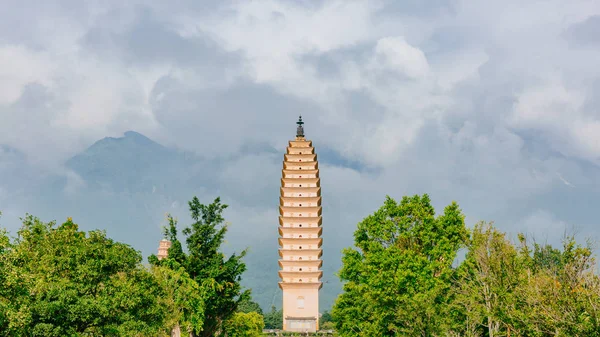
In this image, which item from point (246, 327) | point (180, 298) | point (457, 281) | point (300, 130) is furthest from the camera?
point (300, 130)

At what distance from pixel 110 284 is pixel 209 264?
523 inches

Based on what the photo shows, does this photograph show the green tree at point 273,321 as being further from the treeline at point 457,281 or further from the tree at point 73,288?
the tree at point 73,288

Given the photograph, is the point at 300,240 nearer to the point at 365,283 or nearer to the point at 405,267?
the point at 365,283

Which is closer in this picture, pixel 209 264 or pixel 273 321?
pixel 209 264

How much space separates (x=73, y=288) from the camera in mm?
30047

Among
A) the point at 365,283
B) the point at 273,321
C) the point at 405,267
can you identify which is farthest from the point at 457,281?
the point at 273,321

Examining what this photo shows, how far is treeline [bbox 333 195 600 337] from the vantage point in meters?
22.9

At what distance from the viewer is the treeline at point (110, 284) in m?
27.1

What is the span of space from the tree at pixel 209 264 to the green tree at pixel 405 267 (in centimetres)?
804

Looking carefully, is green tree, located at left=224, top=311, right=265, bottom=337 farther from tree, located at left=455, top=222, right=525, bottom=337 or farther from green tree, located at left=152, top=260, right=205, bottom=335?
tree, located at left=455, top=222, right=525, bottom=337

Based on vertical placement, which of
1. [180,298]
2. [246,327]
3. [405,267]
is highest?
[405,267]

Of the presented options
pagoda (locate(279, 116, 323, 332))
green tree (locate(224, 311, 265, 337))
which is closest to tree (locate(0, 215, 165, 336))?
green tree (locate(224, 311, 265, 337))

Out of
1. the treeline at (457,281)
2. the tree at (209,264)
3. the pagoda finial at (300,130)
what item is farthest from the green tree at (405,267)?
the pagoda finial at (300,130)

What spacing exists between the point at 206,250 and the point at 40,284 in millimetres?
17555
